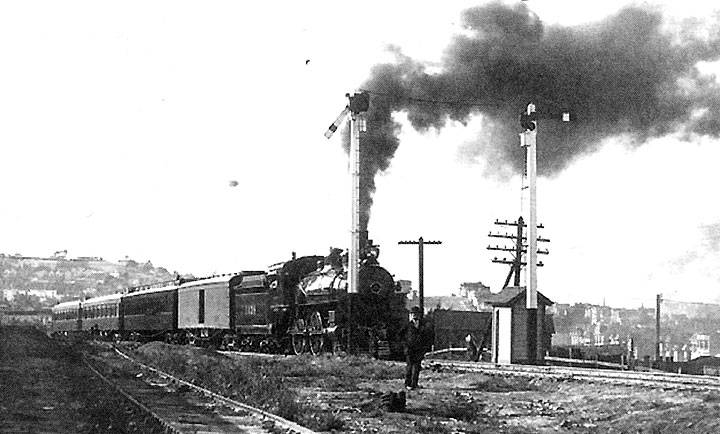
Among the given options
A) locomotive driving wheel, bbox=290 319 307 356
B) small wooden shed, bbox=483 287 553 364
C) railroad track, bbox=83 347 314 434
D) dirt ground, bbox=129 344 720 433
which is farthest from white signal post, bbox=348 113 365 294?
railroad track, bbox=83 347 314 434

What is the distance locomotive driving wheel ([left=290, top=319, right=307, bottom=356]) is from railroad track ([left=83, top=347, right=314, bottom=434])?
273 inches

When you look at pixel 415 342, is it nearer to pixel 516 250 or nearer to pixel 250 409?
pixel 250 409

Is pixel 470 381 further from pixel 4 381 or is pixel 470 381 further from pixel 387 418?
pixel 4 381

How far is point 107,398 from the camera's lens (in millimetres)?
17438

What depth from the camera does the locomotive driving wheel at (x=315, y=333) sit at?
30547 mm

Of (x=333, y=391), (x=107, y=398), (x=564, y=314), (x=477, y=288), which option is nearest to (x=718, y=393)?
(x=333, y=391)

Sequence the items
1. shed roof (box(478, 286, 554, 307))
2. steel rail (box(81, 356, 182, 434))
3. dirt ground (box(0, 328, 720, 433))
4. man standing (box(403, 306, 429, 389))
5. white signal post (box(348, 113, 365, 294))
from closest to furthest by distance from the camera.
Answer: steel rail (box(81, 356, 182, 434)) < dirt ground (box(0, 328, 720, 433)) < man standing (box(403, 306, 429, 389)) < shed roof (box(478, 286, 554, 307)) < white signal post (box(348, 113, 365, 294))

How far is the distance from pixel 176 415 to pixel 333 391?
5954 mm

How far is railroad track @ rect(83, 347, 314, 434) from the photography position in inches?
551

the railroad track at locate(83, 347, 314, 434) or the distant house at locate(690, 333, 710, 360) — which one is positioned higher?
the railroad track at locate(83, 347, 314, 434)

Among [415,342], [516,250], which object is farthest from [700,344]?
[415,342]

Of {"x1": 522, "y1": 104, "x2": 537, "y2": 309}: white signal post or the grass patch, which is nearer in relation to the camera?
the grass patch

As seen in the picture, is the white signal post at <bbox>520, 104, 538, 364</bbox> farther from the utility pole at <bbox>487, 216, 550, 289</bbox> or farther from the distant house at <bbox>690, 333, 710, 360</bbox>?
the distant house at <bbox>690, 333, 710, 360</bbox>

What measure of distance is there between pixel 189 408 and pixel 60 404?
8.44ft
